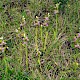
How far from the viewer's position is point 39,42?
7.34 feet

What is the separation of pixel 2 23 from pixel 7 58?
1.56 feet

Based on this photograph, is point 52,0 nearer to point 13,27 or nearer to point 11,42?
point 13,27

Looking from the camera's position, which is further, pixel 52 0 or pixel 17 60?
pixel 52 0

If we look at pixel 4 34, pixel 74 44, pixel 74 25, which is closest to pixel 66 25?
pixel 74 25

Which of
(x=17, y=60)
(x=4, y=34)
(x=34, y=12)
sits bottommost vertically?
(x=17, y=60)

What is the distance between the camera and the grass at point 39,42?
199cm

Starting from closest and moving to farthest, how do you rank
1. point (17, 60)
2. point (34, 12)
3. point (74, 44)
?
point (17, 60) < point (74, 44) < point (34, 12)

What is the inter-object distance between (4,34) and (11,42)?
0.14 m

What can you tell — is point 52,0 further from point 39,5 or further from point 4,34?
point 4,34

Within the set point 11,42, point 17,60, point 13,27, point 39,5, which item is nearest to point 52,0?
point 39,5

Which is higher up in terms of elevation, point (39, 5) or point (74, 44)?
point (39, 5)

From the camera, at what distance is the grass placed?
6.52 feet

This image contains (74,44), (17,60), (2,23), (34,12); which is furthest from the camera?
(34,12)

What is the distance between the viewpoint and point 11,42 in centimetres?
227
